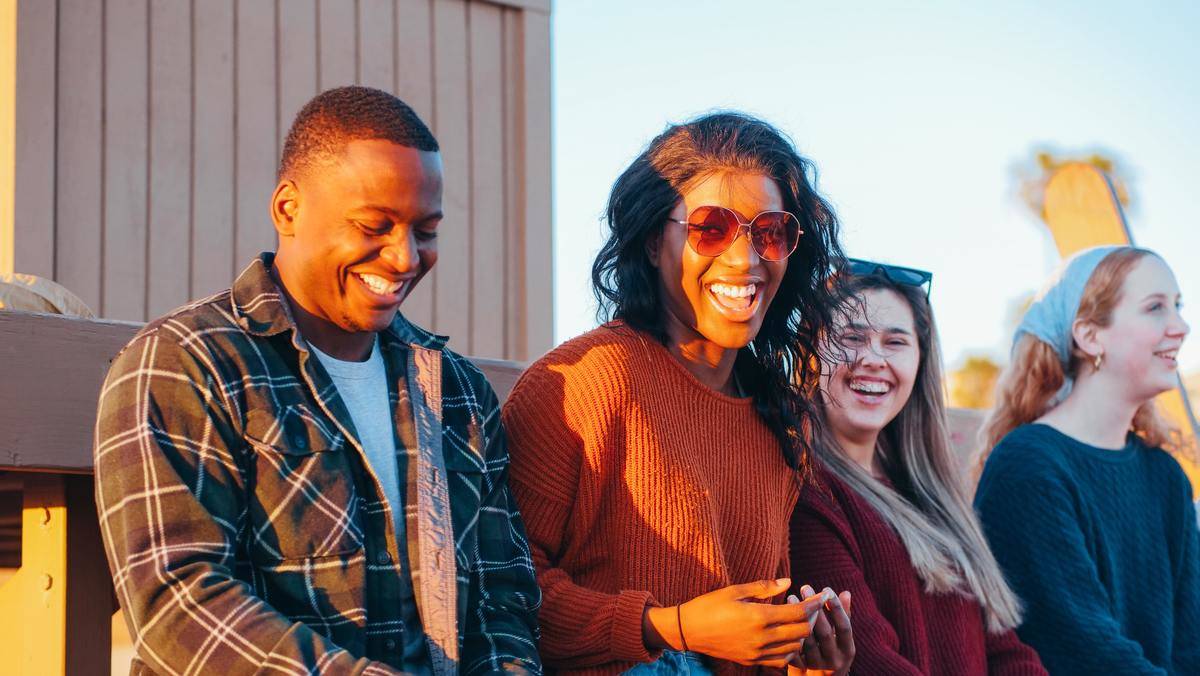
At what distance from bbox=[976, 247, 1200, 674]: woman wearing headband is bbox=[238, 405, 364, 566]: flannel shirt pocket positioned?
2.55 meters

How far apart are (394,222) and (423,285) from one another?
93.0 inches

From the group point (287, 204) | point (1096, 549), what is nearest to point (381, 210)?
point (287, 204)

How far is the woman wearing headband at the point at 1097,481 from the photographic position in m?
4.21

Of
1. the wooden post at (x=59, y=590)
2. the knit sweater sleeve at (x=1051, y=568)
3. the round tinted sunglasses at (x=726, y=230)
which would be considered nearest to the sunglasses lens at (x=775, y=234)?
the round tinted sunglasses at (x=726, y=230)

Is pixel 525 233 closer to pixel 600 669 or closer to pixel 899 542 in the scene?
pixel 899 542

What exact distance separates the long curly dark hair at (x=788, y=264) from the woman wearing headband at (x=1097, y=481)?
4.21 feet

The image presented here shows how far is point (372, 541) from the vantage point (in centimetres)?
243

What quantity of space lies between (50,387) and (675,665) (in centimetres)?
129

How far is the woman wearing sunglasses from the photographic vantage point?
278 cm

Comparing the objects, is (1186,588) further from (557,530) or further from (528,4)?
(528,4)

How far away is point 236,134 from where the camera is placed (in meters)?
4.52

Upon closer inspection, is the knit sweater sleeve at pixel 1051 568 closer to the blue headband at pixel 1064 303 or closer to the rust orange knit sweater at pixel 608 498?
the blue headband at pixel 1064 303

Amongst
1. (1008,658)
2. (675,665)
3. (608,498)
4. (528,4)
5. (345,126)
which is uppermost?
(528,4)

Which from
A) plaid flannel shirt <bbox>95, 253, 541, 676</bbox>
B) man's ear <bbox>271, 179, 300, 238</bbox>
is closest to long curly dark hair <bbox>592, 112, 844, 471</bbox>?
plaid flannel shirt <bbox>95, 253, 541, 676</bbox>
